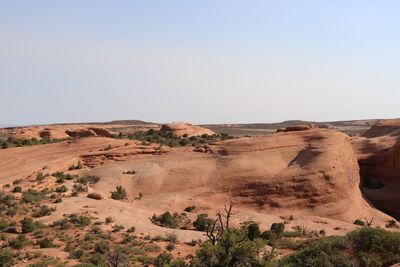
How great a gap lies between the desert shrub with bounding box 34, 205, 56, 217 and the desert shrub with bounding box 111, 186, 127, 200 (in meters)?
4.89

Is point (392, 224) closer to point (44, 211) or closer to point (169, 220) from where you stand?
point (169, 220)

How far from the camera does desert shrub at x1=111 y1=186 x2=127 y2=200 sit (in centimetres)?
2855

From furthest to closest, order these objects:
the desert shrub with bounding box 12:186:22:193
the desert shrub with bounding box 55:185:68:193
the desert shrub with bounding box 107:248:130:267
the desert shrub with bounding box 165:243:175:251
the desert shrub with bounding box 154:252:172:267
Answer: the desert shrub with bounding box 55:185:68:193 → the desert shrub with bounding box 12:186:22:193 → the desert shrub with bounding box 165:243:175:251 → the desert shrub with bounding box 154:252:172:267 → the desert shrub with bounding box 107:248:130:267

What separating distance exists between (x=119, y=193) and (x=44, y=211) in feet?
19.4

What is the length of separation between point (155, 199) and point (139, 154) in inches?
272

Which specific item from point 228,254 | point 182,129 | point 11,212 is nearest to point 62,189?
point 11,212

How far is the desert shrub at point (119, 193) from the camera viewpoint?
28552 mm

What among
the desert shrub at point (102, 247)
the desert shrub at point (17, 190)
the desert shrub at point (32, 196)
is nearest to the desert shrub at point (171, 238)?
the desert shrub at point (102, 247)

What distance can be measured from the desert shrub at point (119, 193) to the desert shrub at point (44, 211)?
16.1 feet

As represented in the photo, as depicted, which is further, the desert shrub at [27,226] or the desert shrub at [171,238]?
the desert shrub at [27,226]

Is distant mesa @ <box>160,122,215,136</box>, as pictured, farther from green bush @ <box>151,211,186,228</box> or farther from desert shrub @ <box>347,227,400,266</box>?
desert shrub @ <box>347,227,400,266</box>

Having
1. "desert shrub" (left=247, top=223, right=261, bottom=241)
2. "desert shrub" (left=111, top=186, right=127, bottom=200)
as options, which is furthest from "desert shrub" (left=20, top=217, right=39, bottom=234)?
"desert shrub" (left=247, top=223, right=261, bottom=241)

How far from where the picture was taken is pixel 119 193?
28.8 metres

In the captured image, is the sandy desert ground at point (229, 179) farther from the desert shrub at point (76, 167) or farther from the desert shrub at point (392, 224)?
the desert shrub at point (392, 224)
